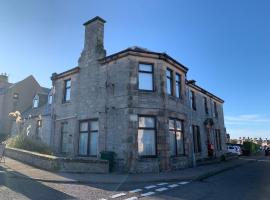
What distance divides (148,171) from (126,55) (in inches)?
289

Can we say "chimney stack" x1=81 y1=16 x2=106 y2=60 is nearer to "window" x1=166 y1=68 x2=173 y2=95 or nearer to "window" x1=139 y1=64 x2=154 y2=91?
"window" x1=139 y1=64 x2=154 y2=91

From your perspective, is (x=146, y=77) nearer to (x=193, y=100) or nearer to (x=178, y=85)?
(x=178, y=85)

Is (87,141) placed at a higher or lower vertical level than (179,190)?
higher

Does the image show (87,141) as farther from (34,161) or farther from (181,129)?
(181,129)

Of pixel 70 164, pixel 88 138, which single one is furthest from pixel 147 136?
pixel 70 164

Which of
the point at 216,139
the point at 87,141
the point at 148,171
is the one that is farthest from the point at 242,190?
the point at 216,139

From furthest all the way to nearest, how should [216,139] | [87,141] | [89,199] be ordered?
[216,139] → [87,141] → [89,199]

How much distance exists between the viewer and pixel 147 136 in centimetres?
1475

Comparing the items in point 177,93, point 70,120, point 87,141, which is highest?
point 177,93

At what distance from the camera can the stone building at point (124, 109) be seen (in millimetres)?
14578

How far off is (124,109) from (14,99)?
2649cm

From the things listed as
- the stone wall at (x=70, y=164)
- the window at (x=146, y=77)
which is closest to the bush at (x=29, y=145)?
the stone wall at (x=70, y=164)

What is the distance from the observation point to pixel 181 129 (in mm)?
17266

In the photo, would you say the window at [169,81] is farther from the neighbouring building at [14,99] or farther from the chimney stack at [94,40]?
the neighbouring building at [14,99]
